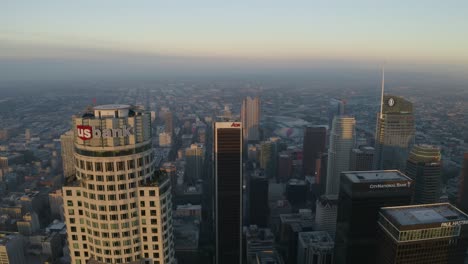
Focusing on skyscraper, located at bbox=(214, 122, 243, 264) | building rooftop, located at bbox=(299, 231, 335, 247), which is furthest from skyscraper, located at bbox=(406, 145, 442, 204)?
skyscraper, located at bbox=(214, 122, 243, 264)

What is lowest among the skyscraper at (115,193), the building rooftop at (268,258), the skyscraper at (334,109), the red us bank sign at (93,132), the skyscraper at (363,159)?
→ the building rooftop at (268,258)

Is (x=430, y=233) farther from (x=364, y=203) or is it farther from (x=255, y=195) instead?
(x=255, y=195)

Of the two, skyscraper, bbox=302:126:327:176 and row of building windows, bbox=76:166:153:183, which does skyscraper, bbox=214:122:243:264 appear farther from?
skyscraper, bbox=302:126:327:176

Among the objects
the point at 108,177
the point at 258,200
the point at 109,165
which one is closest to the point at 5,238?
the point at 108,177

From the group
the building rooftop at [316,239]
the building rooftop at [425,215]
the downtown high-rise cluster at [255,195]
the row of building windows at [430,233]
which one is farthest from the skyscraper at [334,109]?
the row of building windows at [430,233]

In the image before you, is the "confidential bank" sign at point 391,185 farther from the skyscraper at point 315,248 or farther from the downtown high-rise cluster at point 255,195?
the skyscraper at point 315,248

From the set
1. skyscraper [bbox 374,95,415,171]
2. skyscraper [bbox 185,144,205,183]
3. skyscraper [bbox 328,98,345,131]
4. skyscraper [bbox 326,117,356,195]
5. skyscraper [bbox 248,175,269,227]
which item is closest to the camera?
skyscraper [bbox 248,175,269,227]

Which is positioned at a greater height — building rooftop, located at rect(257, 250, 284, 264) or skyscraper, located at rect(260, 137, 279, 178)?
skyscraper, located at rect(260, 137, 279, 178)
